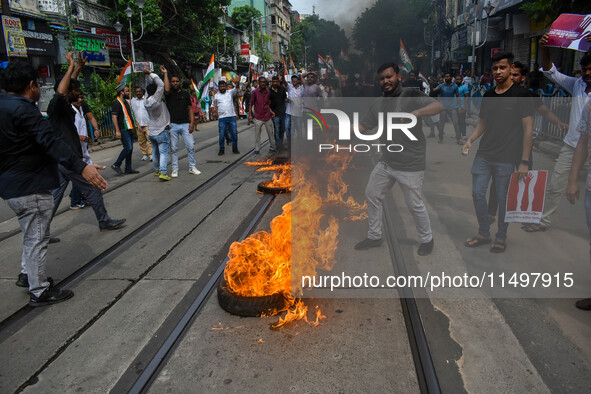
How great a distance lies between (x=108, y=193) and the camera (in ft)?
25.5

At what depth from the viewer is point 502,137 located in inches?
171

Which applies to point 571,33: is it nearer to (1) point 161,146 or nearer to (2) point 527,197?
(2) point 527,197

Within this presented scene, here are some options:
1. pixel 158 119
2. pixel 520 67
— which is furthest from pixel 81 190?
pixel 520 67

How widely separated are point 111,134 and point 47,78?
416 cm

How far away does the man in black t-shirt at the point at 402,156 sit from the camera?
4.17 metres

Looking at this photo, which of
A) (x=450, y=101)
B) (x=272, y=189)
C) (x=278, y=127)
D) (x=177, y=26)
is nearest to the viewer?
(x=272, y=189)

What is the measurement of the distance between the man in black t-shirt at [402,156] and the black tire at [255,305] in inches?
58.4

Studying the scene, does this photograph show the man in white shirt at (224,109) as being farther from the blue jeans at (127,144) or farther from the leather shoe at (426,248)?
the leather shoe at (426,248)

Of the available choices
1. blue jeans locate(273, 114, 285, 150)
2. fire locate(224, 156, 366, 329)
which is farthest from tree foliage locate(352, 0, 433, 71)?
fire locate(224, 156, 366, 329)

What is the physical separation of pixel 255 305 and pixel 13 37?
15736 mm

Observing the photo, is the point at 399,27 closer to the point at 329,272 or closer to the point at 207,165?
the point at 207,165

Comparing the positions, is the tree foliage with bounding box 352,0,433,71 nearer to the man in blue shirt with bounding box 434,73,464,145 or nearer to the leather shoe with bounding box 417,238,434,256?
the man in blue shirt with bounding box 434,73,464,145

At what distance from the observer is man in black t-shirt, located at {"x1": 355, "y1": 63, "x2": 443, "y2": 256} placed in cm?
417

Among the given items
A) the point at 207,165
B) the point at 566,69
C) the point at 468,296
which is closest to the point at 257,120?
the point at 207,165
